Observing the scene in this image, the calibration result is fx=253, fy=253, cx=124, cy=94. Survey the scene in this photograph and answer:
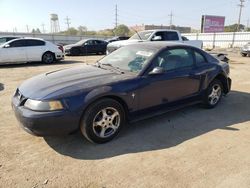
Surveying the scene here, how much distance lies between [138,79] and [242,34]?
33.9 metres

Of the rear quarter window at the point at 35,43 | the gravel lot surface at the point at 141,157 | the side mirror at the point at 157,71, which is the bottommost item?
the gravel lot surface at the point at 141,157

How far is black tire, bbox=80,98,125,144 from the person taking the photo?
3637 mm

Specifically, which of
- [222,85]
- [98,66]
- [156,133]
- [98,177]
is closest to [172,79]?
[156,133]

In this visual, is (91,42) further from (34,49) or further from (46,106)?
(46,106)

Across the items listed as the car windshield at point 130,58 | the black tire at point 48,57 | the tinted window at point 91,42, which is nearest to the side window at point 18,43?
the black tire at point 48,57

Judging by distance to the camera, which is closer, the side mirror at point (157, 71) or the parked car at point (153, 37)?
the side mirror at point (157, 71)

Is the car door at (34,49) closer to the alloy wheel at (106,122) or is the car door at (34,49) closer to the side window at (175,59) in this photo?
the side window at (175,59)

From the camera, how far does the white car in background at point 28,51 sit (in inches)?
487

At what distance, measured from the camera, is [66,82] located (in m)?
3.89

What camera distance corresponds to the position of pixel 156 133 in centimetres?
427

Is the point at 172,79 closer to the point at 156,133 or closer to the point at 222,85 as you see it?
the point at 156,133

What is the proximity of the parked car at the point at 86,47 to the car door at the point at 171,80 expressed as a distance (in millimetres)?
15176

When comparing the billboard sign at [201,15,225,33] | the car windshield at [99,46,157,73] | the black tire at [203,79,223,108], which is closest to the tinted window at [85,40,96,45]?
the car windshield at [99,46,157,73]

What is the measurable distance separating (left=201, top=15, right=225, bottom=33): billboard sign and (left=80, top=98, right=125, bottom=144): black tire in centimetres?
5176
